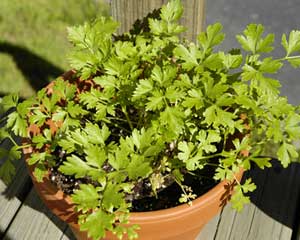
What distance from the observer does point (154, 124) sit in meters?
1.56

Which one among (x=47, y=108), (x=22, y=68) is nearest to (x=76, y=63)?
(x=47, y=108)

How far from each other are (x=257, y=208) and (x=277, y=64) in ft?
2.45

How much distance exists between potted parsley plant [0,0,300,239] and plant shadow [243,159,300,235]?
0.37 meters

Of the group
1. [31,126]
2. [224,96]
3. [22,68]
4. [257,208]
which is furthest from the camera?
[22,68]

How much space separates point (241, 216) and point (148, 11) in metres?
0.86

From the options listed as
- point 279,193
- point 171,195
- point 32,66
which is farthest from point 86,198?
point 32,66

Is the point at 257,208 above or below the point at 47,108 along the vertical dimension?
below

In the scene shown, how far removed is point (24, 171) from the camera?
225 centimetres

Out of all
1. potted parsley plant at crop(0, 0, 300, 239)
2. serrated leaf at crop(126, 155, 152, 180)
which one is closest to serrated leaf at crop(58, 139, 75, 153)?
potted parsley plant at crop(0, 0, 300, 239)

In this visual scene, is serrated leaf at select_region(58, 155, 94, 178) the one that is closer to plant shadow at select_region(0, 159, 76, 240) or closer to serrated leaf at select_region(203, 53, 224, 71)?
serrated leaf at select_region(203, 53, 224, 71)

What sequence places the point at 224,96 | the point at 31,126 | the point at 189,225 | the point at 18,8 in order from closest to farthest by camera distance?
1. the point at 224,96
2. the point at 189,225
3. the point at 31,126
4. the point at 18,8

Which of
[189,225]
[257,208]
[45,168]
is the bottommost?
[257,208]

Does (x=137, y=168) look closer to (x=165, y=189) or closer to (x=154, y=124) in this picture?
(x=154, y=124)

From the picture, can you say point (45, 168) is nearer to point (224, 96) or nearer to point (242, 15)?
point (224, 96)
